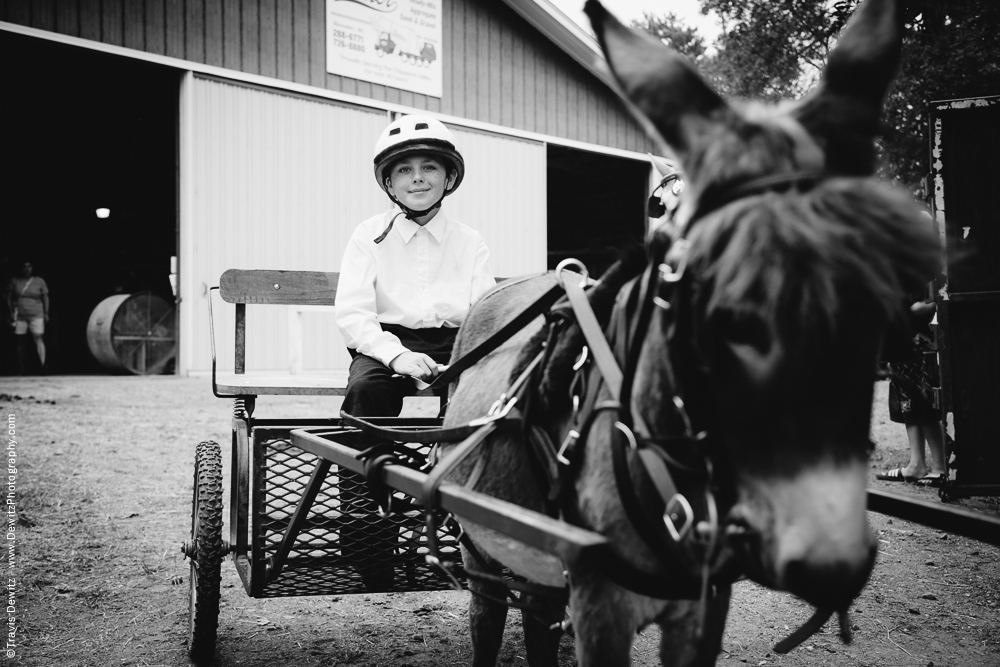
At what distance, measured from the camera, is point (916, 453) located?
6828 mm

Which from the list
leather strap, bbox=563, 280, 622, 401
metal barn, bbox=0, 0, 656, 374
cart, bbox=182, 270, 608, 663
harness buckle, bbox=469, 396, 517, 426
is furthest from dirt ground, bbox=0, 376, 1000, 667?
metal barn, bbox=0, 0, 656, 374

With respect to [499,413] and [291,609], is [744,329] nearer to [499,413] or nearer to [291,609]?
[499,413]

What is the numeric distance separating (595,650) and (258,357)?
1057 centimetres

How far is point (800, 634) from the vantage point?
1526 millimetres

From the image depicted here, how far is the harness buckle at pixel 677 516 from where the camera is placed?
1292 millimetres

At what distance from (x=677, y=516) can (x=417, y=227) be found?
→ 2.22m

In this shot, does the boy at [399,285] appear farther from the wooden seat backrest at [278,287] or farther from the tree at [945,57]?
the tree at [945,57]

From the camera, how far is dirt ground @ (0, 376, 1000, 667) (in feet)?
10.9

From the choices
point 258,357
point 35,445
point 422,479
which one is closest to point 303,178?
point 258,357

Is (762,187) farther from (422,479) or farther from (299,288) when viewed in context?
(299,288)

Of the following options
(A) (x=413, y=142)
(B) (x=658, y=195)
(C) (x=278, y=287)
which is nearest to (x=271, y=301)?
(C) (x=278, y=287)

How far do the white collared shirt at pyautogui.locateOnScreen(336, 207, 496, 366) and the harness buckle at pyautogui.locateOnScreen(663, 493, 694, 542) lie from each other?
6.26 ft

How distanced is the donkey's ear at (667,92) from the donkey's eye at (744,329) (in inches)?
12.5

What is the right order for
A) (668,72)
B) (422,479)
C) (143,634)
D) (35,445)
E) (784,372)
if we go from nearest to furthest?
(784,372), (668,72), (422,479), (143,634), (35,445)
